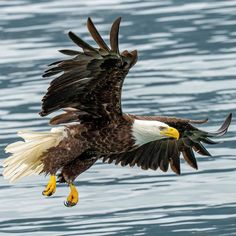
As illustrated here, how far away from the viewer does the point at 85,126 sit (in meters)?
10.7

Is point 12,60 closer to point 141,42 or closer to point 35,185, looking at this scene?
point 141,42

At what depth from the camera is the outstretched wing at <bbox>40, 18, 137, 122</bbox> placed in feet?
32.9

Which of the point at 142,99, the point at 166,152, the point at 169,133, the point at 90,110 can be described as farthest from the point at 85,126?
the point at 142,99

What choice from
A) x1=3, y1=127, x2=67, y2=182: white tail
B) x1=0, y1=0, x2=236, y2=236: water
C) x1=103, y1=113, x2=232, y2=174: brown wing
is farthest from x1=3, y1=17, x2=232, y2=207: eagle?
x1=0, y1=0, x2=236, y2=236: water

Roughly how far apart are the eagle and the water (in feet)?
3.21

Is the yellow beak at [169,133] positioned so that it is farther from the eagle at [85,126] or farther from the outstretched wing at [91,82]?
the outstretched wing at [91,82]

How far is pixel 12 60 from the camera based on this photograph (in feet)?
57.8

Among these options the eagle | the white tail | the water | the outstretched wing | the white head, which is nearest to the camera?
the outstretched wing

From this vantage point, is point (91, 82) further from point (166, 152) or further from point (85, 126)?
point (166, 152)

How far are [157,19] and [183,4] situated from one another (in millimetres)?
1458

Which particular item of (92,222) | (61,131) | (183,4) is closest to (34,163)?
(61,131)

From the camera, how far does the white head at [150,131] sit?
419 inches

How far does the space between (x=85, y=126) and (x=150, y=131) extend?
45 cm

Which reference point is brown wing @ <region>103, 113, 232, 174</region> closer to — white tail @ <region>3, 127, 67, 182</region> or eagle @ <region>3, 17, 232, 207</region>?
eagle @ <region>3, 17, 232, 207</region>
